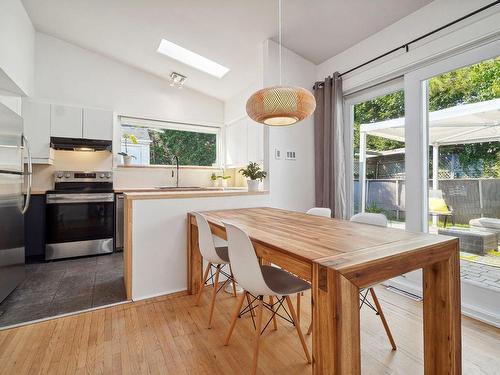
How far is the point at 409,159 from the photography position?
2.45 metres

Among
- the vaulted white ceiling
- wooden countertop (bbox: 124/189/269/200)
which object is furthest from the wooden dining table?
the vaulted white ceiling

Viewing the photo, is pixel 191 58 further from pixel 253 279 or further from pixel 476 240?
pixel 476 240

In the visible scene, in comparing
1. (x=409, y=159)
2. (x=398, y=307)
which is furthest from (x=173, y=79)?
(x=398, y=307)

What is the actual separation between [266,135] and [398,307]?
2.14 metres

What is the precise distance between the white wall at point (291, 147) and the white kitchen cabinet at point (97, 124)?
236 cm

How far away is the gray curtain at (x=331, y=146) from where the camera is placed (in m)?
3.00

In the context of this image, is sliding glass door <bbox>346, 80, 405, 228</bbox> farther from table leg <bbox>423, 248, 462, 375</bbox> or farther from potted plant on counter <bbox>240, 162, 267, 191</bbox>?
table leg <bbox>423, 248, 462, 375</bbox>

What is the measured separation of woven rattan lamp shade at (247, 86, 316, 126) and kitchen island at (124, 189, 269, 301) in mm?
1110

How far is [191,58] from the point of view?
12.5 feet

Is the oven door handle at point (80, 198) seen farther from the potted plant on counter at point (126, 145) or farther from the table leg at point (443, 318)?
the table leg at point (443, 318)

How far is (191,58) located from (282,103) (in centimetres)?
272

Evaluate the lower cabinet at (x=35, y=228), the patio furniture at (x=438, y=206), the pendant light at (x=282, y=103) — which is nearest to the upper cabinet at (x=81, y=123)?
the lower cabinet at (x=35, y=228)

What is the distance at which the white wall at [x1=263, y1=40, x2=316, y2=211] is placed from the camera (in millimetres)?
3080

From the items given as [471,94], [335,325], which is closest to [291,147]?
[471,94]
